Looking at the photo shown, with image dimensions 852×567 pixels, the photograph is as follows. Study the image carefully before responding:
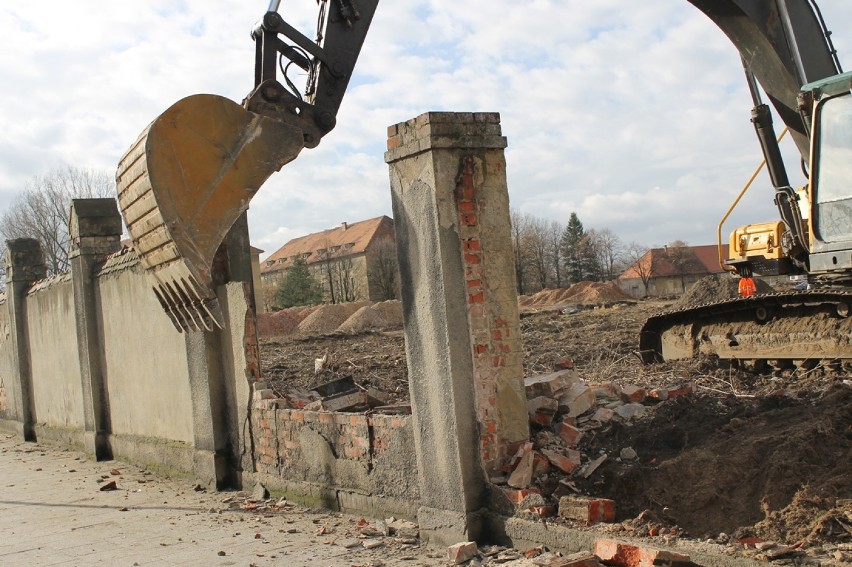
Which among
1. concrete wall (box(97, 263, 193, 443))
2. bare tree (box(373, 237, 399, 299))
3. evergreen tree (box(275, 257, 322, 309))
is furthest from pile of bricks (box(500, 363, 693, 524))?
bare tree (box(373, 237, 399, 299))

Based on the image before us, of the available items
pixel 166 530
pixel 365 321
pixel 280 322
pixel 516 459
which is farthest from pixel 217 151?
pixel 280 322

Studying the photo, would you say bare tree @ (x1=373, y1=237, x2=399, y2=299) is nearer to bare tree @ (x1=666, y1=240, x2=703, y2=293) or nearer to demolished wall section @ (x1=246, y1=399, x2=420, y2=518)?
bare tree @ (x1=666, y1=240, x2=703, y2=293)

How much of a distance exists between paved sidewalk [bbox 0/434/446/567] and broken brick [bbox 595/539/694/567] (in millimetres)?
1272

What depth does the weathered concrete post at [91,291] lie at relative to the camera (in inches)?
483

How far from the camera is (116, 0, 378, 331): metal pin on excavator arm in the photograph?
6832mm

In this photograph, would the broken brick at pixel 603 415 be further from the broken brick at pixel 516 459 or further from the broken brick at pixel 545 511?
the broken brick at pixel 545 511

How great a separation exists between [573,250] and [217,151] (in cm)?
6947

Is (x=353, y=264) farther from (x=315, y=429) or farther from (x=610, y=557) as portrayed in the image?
(x=610, y=557)

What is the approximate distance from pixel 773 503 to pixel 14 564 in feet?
18.0

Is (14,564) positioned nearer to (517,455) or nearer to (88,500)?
(88,500)

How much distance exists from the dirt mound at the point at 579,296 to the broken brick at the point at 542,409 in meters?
42.4

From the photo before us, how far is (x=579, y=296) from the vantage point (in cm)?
5041

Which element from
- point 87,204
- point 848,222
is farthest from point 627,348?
point 87,204

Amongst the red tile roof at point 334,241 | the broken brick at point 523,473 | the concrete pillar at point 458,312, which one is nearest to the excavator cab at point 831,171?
the concrete pillar at point 458,312
